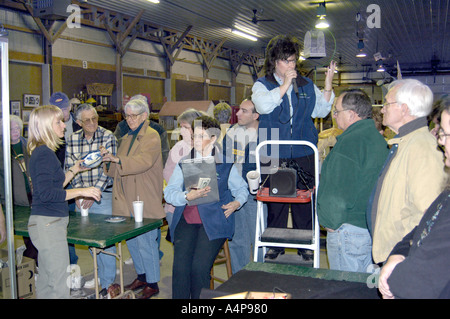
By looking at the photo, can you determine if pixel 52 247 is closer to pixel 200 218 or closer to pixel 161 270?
pixel 200 218

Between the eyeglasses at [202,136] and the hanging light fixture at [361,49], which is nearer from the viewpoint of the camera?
the eyeglasses at [202,136]

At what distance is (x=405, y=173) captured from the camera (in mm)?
1853

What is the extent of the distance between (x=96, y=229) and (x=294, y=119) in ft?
5.22

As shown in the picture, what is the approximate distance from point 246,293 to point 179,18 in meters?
10.4

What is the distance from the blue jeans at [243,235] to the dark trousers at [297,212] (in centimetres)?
35

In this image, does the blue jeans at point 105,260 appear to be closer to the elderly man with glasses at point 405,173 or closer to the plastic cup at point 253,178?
the plastic cup at point 253,178

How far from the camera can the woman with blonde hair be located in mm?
2580

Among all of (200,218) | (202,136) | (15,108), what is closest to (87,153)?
(202,136)

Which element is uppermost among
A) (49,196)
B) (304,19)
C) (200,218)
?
(304,19)

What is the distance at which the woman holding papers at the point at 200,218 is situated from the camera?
2762 mm

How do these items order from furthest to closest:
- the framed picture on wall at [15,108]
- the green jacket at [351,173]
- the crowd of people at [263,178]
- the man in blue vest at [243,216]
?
the framed picture on wall at [15,108] < the man in blue vest at [243,216] < the green jacket at [351,173] < the crowd of people at [263,178]

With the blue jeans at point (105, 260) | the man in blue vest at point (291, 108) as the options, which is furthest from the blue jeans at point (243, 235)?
the blue jeans at point (105, 260)

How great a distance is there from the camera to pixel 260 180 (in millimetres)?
2859
